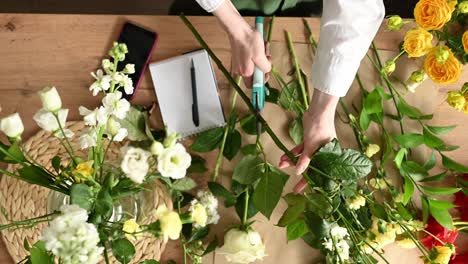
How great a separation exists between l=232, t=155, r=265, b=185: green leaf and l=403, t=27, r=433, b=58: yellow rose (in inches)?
13.1

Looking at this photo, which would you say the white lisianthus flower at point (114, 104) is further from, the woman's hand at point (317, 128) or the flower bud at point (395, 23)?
the flower bud at point (395, 23)

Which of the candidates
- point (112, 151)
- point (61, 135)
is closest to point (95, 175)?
point (61, 135)

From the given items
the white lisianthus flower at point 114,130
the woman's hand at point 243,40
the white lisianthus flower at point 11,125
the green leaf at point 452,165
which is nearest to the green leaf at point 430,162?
the green leaf at point 452,165

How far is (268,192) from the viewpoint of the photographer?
81 cm

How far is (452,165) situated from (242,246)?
421mm

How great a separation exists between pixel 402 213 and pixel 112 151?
532mm

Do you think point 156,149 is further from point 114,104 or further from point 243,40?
point 243,40

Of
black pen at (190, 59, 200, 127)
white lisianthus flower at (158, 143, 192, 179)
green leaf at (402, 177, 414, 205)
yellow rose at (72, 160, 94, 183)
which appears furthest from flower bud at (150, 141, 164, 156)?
green leaf at (402, 177, 414, 205)

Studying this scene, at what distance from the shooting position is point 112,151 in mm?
894

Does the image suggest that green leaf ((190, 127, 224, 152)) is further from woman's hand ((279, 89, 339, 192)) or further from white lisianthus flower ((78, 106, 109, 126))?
white lisianthus flower ((78, 106, 109, 126))

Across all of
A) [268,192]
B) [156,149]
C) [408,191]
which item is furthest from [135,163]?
[408,191]

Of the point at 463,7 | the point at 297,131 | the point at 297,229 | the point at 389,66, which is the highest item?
the point at 463,7

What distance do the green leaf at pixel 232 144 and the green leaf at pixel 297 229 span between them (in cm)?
17

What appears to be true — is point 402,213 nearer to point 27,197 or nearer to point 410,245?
point 410,245
